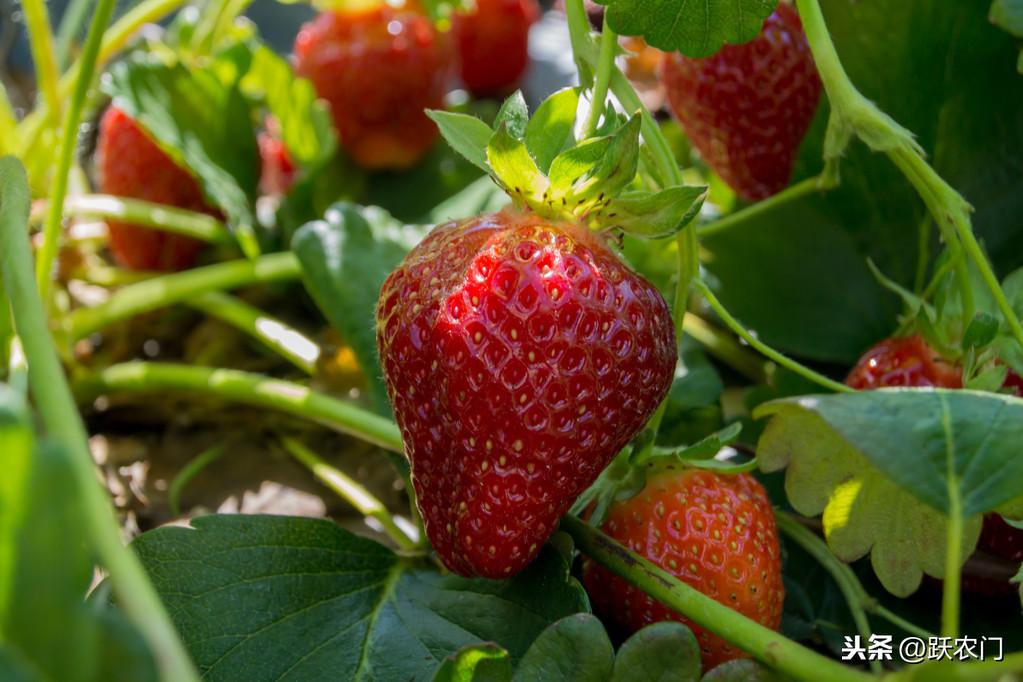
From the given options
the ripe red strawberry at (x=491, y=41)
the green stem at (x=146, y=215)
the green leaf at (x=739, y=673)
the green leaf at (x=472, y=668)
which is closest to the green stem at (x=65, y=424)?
the green leaf at (x=472, y=668)

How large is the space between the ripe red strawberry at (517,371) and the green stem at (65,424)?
0.63 feet

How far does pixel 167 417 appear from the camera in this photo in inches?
39.2

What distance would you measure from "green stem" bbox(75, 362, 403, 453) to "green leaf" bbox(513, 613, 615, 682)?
25 centimetres

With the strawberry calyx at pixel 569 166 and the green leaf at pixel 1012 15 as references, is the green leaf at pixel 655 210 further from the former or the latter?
the green leaf at pixel 1012 15

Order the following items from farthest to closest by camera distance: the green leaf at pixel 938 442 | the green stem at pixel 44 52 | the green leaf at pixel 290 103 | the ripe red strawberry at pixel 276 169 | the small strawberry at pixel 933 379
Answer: the ripe red strawberry at pixel 276 169 → the green leaf at pixel 290 103 → the green stem at pixel 44 52 → the small strawberry at pixel 933 379 → the green leaf at pixel 938 442

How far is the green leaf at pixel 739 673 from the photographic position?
0.53 meters

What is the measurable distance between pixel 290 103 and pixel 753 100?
0.51 metres

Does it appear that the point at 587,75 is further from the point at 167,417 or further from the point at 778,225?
the point at 167,417

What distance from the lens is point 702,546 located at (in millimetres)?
623

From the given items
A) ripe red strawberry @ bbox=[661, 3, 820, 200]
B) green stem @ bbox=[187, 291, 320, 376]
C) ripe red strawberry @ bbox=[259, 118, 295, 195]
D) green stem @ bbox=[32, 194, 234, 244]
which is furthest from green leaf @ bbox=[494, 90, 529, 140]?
ripe red strawberry @ bbox=[259, 118, 295, 195]

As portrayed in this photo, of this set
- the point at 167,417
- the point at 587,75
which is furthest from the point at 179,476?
the point at 587,75

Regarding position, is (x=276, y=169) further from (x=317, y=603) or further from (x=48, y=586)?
(x=48, y=586)

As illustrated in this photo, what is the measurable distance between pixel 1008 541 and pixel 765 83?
38 centimetres

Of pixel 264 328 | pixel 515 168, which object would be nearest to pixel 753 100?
pixel 515 168
